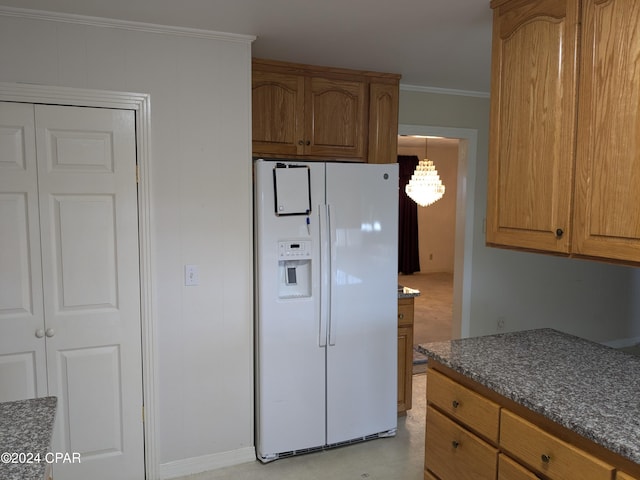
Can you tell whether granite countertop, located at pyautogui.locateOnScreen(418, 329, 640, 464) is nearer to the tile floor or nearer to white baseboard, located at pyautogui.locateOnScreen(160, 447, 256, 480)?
the tile floor

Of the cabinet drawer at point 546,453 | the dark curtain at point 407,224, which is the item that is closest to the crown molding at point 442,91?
the cabinet drawer at point 546,453

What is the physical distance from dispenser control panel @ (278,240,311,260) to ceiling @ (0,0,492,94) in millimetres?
1106

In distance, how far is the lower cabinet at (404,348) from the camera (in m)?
3.27

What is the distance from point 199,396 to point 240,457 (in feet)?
1.49

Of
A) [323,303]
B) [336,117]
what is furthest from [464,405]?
[336,117]

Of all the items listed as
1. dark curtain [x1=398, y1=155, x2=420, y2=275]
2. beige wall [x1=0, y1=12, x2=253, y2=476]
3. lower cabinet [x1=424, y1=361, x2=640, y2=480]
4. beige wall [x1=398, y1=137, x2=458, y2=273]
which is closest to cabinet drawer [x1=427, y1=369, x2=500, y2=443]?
lower cabinet [x1=424, y1=361, x2=640, y2=480]

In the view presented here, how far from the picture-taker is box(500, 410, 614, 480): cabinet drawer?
54.8 inches

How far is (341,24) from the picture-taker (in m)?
2.38

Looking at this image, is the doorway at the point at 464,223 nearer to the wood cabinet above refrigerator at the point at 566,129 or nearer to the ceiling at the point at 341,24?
the ceiling at the point at 341,24

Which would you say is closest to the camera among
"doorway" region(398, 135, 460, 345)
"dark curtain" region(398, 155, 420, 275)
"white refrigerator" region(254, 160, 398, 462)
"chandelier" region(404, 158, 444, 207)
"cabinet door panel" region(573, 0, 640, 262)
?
"cabinet door panel" region(573, 0, 640, 262)

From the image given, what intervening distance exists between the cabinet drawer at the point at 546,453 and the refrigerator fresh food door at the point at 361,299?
1.28 m

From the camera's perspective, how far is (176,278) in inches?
101

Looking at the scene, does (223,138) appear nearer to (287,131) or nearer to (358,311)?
(287,131)

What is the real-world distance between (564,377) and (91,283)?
7.13 feet
